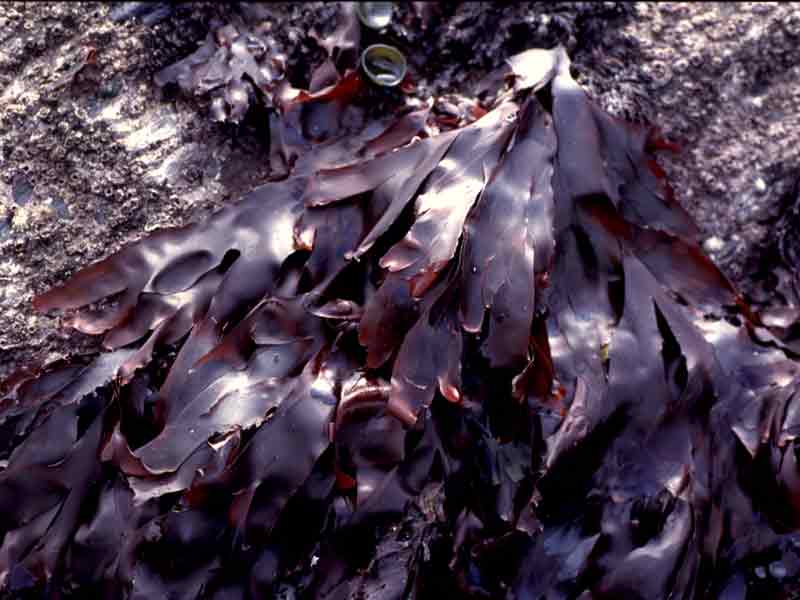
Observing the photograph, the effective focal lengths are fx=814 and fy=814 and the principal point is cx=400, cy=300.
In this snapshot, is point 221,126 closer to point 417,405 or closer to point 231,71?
point 231,71

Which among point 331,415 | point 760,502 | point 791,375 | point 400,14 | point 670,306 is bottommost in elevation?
point 760,502

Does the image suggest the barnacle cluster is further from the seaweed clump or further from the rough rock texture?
the seaweed clump

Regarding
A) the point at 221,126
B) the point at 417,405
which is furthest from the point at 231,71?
the point at 417,405

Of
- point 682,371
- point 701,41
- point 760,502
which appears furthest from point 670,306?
point 701,41

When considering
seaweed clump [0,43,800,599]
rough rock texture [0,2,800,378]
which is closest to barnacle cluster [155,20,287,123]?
rough rock texture [0,2,800,378]

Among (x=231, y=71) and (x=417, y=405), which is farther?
(x=231, y=71)

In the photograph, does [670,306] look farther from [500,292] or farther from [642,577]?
[642,577]

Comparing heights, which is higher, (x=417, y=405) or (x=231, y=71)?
(x=231, y=71)
